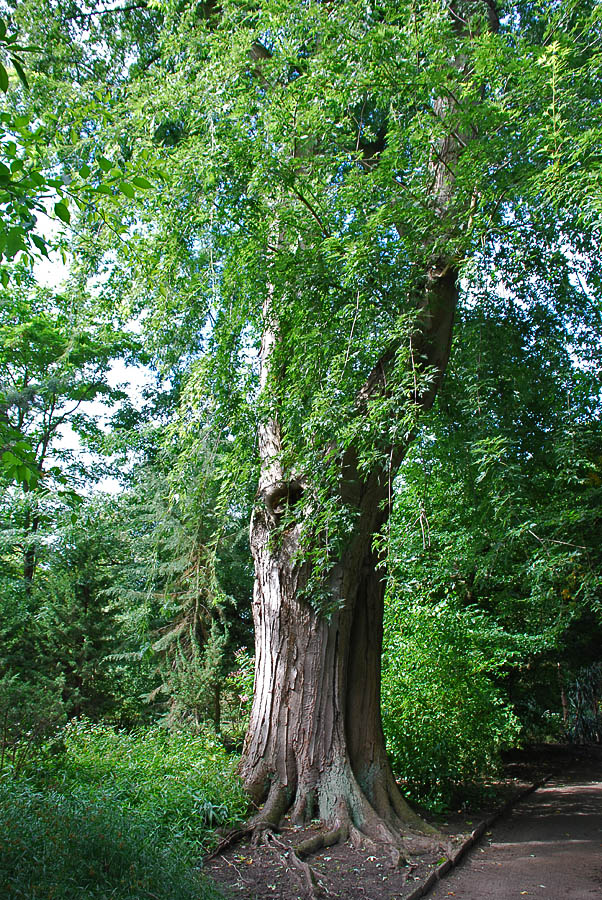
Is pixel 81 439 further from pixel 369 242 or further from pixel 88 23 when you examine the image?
pixel 369 242

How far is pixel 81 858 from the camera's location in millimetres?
3594

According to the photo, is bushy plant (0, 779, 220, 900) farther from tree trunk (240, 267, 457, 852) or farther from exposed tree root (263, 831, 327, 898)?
tree trunk (240, 267, 457, 852)

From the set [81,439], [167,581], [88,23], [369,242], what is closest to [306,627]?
[369,242]

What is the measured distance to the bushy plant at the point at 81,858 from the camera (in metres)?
3.23

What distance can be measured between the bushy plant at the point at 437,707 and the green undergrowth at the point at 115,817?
227 centimetres

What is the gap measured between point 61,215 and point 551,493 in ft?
21.5

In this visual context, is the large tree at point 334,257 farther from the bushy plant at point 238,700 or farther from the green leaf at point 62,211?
the green leaf at point 62,211

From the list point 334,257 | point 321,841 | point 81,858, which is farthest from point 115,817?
point 334,257

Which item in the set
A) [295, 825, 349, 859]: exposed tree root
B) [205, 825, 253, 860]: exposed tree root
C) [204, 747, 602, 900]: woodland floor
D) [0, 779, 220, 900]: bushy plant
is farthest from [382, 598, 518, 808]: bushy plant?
[0, 779, 220, 900]: bushy plant

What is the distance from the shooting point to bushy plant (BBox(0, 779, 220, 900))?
3229 mm

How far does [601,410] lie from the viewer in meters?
7.80

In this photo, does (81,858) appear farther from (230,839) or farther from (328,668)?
(328,668)

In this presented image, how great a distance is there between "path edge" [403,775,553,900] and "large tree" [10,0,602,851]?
0.54 m

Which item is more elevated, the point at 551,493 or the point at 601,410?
the point at 601,410
